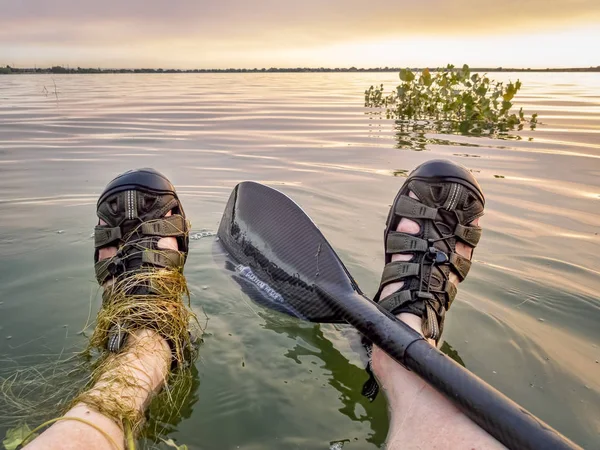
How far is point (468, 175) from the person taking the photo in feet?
7.84

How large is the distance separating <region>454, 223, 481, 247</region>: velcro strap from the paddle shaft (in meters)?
0.81

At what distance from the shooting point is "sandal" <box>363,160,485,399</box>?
2.07 m

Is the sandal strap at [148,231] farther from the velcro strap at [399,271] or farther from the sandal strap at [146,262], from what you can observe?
the velcro strap at [399,271]

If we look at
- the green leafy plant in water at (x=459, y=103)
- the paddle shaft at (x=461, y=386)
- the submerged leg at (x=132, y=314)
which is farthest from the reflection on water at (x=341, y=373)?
the green leafy plant in water at (x=459, y=103)

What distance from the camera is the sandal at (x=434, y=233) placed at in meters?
2.07

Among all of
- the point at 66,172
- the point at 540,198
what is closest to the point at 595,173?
the point at 540,198

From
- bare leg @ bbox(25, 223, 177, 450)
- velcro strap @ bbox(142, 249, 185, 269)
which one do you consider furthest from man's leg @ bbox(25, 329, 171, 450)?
velcro strap @ bbox(142, 249, 185, 269)

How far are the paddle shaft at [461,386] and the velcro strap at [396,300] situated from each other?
0.26 metres

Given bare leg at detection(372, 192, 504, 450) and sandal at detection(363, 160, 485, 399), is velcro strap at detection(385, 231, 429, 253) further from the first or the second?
bare leg at detection(372, 192, 504, 450)

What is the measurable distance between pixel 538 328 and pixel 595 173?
3.23 m

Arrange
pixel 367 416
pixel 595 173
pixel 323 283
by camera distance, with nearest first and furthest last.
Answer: pixel 367 416, pixel 323 283, pixel 595 173

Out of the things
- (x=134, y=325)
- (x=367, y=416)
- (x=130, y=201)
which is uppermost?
(x=130, y=201)

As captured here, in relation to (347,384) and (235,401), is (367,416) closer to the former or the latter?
(347,384)

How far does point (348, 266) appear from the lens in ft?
8.66
